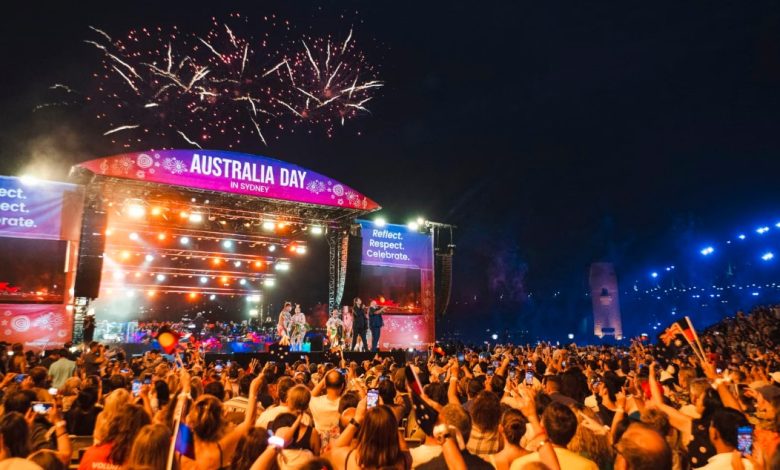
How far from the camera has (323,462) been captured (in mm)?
2887

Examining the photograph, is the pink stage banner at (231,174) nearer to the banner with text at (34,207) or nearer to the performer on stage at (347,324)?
the banner with text at (34,207)

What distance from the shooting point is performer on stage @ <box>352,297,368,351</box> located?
21.8 m

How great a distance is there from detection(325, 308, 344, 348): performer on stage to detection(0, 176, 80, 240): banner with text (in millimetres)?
10462

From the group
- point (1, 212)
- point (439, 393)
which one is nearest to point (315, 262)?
point (1, 212)

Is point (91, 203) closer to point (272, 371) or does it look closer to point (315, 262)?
point (315, 262)

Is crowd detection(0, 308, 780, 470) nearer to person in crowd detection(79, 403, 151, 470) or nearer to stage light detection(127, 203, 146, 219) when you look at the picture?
person in crowd detection(79, 403, 151, 470)

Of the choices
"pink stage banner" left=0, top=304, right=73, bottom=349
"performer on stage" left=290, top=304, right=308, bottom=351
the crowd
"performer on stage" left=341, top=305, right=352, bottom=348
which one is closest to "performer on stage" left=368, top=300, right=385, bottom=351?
"performer on stage" left=341, top=305, right=352, bottom=348

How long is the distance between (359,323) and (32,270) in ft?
41.2

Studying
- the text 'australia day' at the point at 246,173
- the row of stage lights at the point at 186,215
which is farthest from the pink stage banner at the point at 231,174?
the row of stage lights at the point at 186,215

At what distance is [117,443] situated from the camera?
326 centimetres

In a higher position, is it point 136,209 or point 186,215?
point 186,215

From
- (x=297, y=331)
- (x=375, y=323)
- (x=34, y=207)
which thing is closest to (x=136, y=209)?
(x=34, y=207)

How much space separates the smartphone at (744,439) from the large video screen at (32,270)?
2018cm

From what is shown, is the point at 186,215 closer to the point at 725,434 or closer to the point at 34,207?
the point at 34,207
